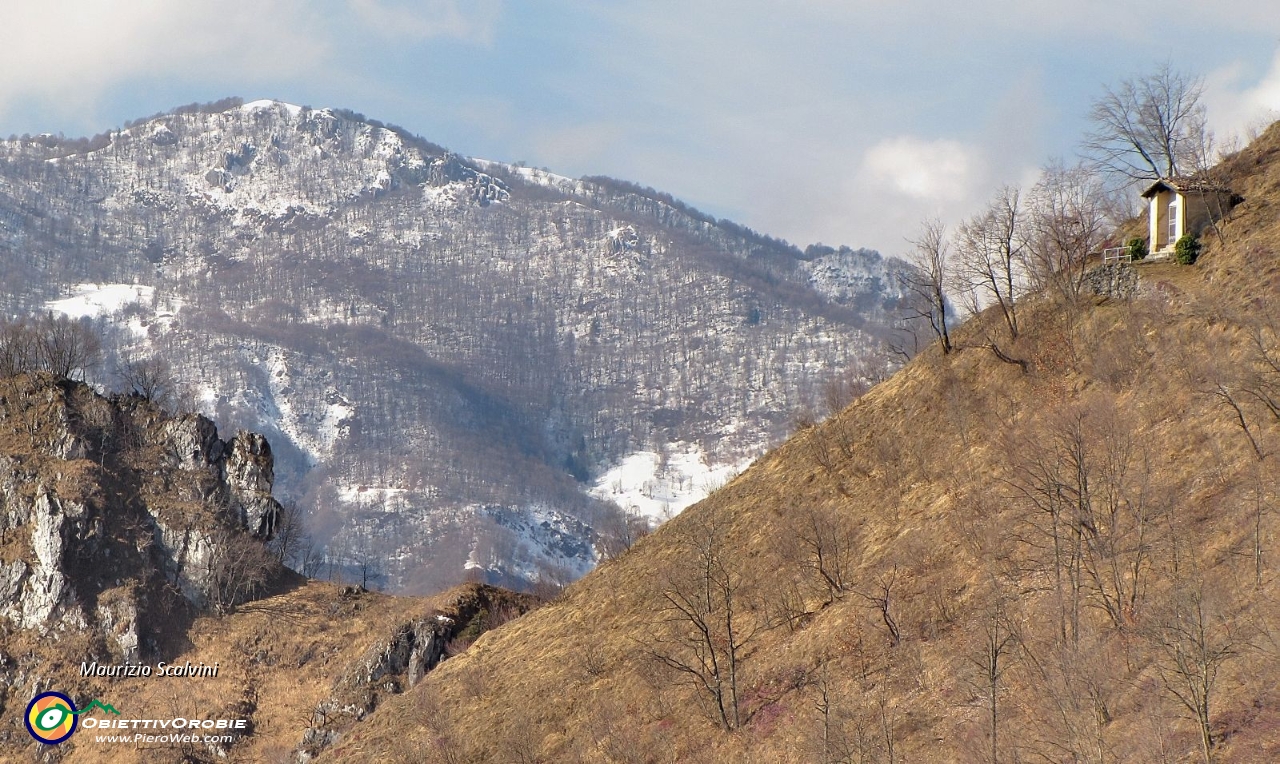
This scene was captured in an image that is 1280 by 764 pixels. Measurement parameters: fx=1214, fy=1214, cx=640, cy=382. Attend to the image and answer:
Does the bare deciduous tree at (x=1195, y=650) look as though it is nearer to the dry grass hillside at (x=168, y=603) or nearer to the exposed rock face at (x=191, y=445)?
the dry grass hillside at (x=168, y=603)

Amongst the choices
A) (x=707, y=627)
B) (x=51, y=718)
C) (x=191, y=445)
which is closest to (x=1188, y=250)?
(x=707, y=627)

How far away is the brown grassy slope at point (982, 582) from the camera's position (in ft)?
123

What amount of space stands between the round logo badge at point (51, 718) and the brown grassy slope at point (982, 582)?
25.8 meters

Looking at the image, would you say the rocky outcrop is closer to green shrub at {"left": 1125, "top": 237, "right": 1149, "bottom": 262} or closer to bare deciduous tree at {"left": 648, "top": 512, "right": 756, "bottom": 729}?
bare deciduous tree at {"left": 648, "top": 512, "right": 756, "bottom": 729}

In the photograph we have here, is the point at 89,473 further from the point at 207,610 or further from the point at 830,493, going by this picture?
the point at 830,493

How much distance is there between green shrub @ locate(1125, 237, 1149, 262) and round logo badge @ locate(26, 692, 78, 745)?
242 ft

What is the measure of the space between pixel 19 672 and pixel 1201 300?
263 feet

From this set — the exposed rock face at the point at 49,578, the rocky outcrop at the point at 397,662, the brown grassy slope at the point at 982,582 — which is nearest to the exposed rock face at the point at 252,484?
the exposed rock face at the point at 49,578

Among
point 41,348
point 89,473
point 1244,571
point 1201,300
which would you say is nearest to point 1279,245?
point 1201,300

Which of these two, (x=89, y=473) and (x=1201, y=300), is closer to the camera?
(x=1201, y=300)

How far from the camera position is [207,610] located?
9700 centimetres

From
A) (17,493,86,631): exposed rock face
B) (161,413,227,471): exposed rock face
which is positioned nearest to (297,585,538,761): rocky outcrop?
(17,493,86,631): exposed rock face

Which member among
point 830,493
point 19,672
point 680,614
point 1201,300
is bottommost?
point 19,672

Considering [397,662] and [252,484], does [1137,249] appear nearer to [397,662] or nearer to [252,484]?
[397,662]
